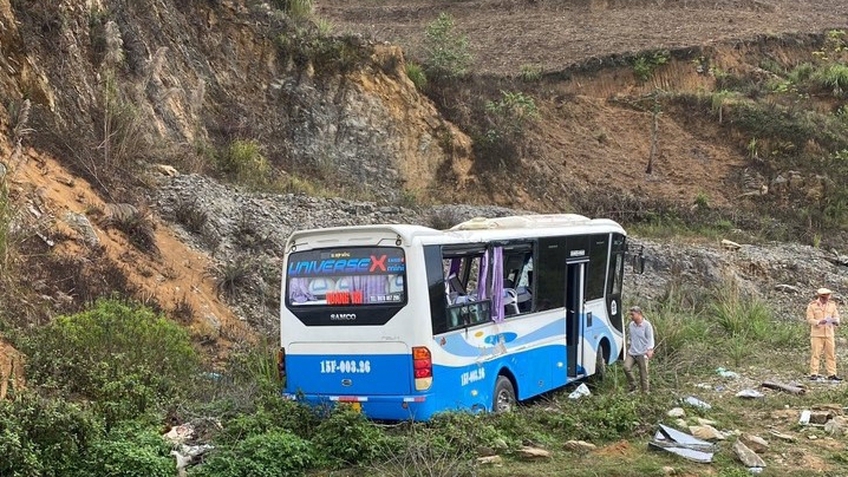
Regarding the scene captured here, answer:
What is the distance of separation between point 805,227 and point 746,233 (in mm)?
3031

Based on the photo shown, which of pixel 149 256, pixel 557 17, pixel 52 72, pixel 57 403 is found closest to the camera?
pixel 57 403

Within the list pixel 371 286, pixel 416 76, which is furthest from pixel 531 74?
pixel 371 286

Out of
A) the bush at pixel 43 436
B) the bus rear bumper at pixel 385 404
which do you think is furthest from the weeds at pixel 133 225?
the bush at pixel 43 436

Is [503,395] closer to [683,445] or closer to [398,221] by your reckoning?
[683,445]

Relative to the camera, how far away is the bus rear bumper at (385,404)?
336 inches

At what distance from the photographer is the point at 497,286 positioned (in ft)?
33.3

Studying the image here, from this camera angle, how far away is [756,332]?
1669 cm

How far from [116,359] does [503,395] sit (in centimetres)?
467

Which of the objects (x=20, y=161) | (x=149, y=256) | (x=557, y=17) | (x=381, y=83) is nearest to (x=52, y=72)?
(x=20, y=161)

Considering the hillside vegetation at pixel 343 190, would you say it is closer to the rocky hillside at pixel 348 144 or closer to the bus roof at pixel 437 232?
the rocky hillside at pixel 348 144

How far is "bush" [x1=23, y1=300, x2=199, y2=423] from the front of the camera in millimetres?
8172

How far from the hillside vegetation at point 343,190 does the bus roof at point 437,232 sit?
73.4 inches

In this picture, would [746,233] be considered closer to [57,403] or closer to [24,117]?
[24,117]

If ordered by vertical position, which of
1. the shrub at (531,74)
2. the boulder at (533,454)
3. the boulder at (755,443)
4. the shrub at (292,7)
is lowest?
the boulder at (755,443)
